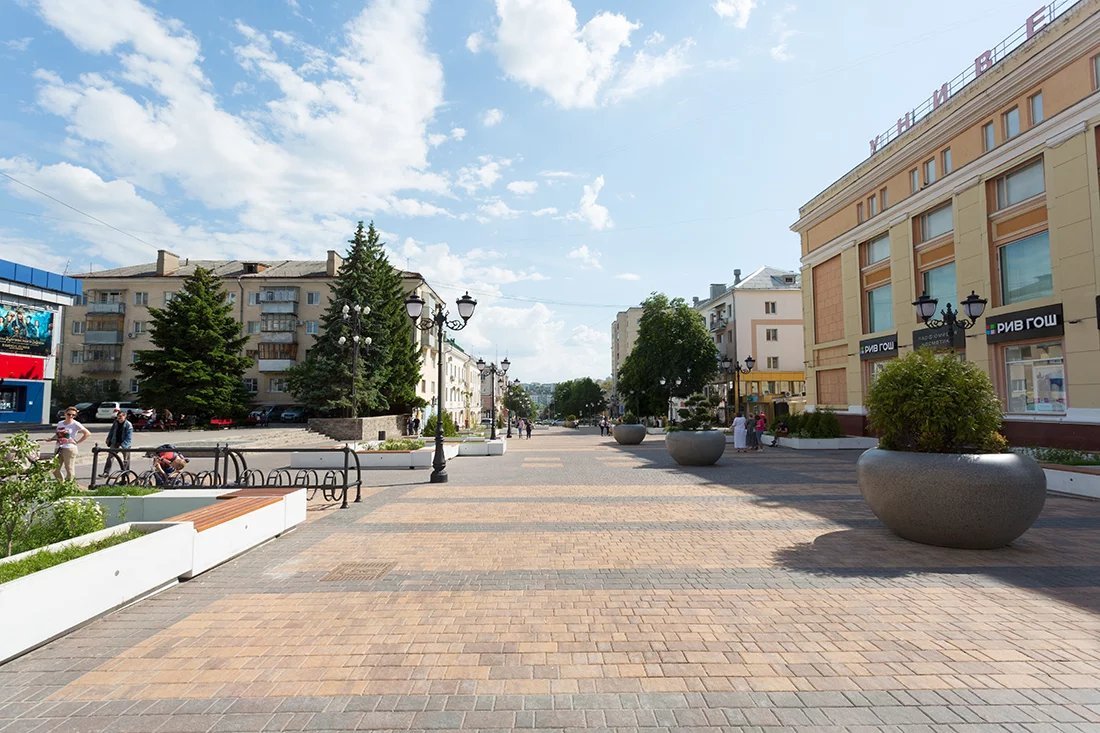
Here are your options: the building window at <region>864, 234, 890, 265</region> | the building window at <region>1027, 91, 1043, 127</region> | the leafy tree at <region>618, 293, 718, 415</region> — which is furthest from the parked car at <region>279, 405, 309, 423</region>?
the building window at <region>1027, 91, 1043, 127</region>

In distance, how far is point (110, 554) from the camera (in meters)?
4.58

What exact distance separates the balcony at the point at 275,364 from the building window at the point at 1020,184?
4702cm

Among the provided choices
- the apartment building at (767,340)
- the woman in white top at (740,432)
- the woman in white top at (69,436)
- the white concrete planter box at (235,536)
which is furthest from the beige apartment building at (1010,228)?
the apartment building at (767,340)

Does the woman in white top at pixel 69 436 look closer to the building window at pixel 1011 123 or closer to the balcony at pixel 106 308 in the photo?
the building window at pixel 1011 123

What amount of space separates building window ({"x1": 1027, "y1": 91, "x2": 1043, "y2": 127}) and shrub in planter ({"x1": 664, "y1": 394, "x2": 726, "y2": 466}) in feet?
45.3

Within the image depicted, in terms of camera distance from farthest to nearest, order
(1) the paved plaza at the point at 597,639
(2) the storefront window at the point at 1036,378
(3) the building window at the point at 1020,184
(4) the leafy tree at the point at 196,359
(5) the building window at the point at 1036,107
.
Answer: (4) the leafy tree at the point at 196,359
(3) the building window at the point at 1020,184
(5) the building window at the point at 1036,107
(2) the storefront window at the point at 1036,378
(1) the paved plaza at the point at 597,639

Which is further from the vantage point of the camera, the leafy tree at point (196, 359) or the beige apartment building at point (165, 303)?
the beige apartment building at point (165, 303)

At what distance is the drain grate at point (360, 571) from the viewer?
223 inches

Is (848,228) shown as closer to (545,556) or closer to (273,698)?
(545,556)

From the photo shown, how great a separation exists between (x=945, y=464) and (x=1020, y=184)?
17.6 metres

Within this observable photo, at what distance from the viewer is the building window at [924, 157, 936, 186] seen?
71.1 feet

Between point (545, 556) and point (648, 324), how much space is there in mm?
43522

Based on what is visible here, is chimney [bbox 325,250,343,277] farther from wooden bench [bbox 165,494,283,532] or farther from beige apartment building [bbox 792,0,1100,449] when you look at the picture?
wooden bench [bbox 165,494,283,532]

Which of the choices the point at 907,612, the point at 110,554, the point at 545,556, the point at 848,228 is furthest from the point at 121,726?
the point at 848,228
